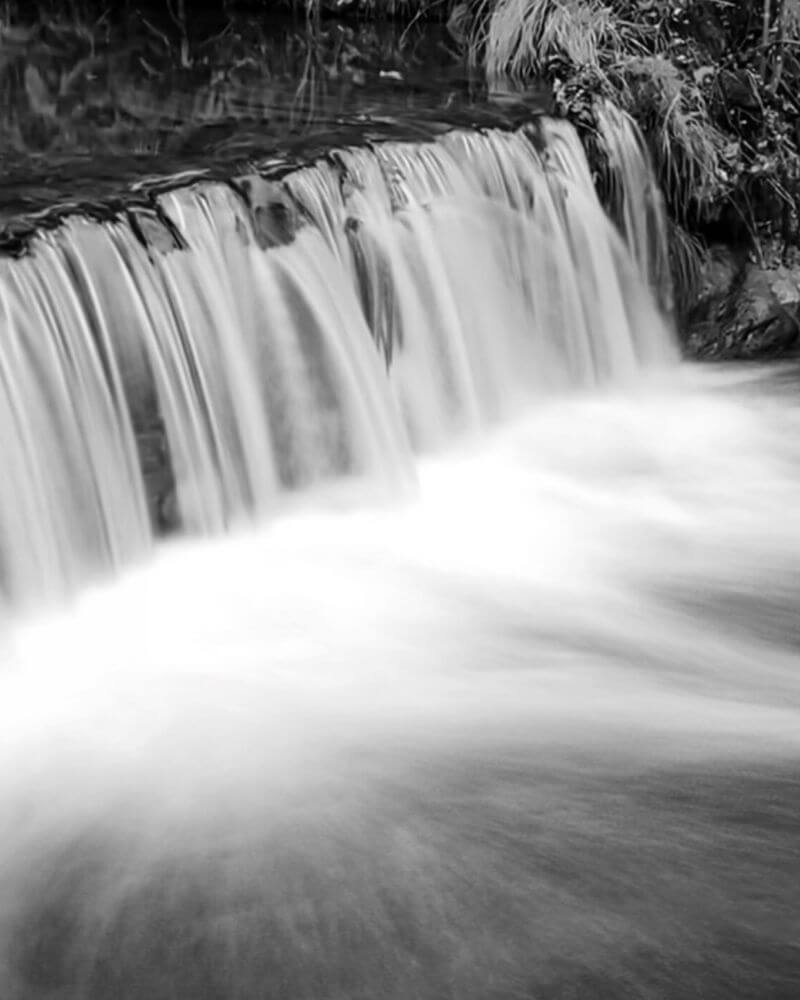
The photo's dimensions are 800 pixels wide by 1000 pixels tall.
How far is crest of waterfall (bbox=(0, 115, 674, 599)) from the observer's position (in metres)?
4.66

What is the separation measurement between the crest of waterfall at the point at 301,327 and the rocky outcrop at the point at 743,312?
0.24 m

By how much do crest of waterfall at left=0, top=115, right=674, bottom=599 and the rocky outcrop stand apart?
0.78 feet

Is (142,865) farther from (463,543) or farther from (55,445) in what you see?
(463,543)

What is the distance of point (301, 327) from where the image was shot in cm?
541

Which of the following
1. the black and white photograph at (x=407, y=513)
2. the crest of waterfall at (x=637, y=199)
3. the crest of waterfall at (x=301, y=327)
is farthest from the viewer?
the crest of waterfall at (x=637, y=199)

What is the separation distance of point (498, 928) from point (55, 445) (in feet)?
6.78

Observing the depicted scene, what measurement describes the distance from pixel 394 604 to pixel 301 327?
3.59 ft

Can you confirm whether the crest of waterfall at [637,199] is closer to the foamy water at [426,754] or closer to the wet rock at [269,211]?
the foamy water at [426,754]

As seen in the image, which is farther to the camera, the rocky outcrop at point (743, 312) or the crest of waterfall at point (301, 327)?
the rocky outcrop at point (743, 312)

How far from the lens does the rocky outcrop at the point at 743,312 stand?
23.5ft

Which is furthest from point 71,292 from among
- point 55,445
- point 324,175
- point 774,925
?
point 774,925

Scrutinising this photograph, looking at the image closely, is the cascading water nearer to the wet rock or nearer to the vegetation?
the wet rock

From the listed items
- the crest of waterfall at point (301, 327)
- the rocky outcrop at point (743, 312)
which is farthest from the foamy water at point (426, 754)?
the rocky outcrop at point (743, 312)

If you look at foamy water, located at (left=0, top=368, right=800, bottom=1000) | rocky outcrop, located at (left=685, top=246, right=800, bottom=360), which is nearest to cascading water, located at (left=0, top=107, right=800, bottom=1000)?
foamy water, located at (left=0, top=368, right=800, bottom=1000)
